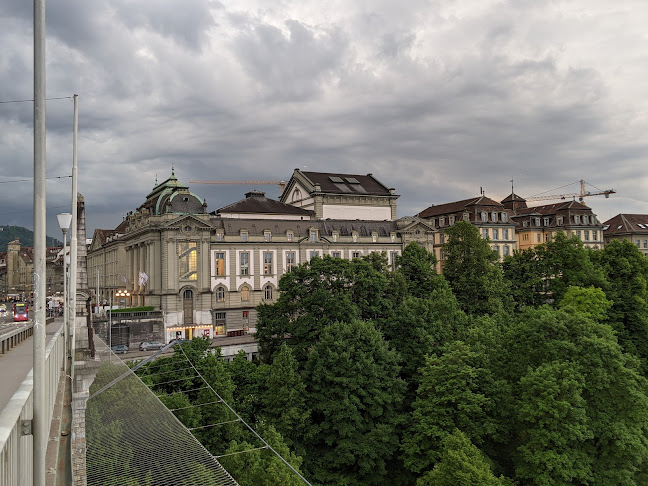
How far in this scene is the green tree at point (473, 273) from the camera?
61.8m

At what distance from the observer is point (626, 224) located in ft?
404

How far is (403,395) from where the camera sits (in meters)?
42.0

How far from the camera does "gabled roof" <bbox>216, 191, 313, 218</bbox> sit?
271ft

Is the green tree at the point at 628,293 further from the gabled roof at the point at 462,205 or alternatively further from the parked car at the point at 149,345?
the parked car at the point at 149,345

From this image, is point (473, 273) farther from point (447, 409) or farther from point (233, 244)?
point (233, 244)

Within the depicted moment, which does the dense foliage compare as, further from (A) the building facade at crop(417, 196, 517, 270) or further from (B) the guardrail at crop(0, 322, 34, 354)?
(A) the building facade at crop(417, 196, 517, 270)

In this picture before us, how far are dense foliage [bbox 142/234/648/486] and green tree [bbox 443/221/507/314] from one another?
738cm

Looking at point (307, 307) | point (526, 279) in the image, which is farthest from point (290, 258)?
point (526, 279)

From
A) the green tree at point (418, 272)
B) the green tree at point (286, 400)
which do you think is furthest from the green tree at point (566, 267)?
the green tree at point (286, 400)

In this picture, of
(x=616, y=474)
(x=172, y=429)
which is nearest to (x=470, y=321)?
(x=616, y=474)

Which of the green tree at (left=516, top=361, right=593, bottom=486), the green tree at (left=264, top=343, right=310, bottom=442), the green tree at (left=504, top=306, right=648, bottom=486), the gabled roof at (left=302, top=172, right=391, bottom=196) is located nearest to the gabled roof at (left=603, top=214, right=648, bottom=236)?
the gabled roof at (left=302, top=172, right=391, bottom=196)

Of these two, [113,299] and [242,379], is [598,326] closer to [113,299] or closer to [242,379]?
[242,379]

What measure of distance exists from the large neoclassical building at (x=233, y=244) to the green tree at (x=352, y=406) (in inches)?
1358

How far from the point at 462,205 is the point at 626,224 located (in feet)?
154
